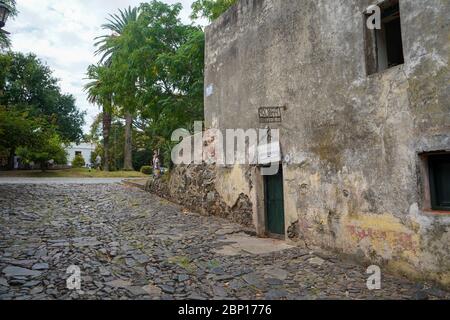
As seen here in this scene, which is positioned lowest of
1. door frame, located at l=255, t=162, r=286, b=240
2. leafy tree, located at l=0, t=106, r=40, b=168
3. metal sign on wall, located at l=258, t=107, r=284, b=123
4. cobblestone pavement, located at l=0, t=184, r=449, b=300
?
cobblestone pavement, located at l=0, t=184, r=449, b=300

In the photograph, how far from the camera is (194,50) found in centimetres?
1102

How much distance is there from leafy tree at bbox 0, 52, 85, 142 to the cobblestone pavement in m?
19.7

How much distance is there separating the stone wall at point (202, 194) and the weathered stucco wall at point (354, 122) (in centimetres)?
65

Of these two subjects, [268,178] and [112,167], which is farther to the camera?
[112,167]

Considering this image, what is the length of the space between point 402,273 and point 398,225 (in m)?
0.65

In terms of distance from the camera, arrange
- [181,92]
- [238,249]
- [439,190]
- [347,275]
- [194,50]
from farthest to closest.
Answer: [181,92]
[194,50]
[238,249]
[347,275]
[439,190]

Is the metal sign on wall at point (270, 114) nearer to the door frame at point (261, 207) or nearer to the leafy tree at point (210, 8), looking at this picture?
the door frame at point (261, 207)

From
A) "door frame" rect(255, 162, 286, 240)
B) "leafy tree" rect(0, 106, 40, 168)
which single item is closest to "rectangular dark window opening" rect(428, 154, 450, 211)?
"door frame" rect(255, 162, 286, 240)

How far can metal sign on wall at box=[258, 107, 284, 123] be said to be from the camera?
6777mm
